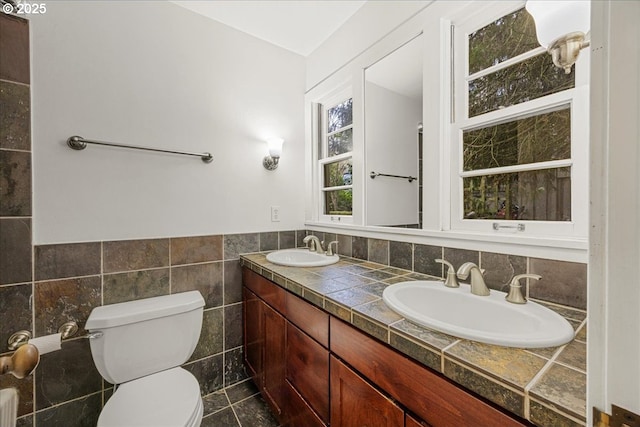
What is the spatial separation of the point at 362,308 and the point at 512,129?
0.99 m

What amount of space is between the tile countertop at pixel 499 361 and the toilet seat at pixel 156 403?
0.70 meters

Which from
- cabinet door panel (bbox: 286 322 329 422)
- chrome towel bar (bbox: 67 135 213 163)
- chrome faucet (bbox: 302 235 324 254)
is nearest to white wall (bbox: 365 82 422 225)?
chrome faucet (bbox: 302 235 324 254)

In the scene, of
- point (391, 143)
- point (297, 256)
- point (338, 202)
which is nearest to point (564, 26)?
point (391, 143)

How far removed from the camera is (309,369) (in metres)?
1.13

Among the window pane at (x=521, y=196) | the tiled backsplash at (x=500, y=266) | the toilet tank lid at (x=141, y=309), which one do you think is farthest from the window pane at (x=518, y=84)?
the toilet tank lid at (x=141, y=309)

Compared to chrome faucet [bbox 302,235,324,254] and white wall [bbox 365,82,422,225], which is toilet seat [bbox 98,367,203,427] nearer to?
chrome faucet [bbox 302,235,324,254]

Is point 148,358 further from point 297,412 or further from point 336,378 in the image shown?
point 336,378

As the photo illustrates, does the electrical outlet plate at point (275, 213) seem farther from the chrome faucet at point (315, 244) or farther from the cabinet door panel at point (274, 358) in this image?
the cabinet door panel at point (274, 358)

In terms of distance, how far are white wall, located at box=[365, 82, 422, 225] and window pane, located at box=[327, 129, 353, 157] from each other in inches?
8.0

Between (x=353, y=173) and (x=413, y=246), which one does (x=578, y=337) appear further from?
(x=353, y=173)

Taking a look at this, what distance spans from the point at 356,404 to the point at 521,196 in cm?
104

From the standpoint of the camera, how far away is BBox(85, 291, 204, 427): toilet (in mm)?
1071

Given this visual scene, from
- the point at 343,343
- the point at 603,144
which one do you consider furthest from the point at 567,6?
the point at 343,343

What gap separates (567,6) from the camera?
31.1 inches
